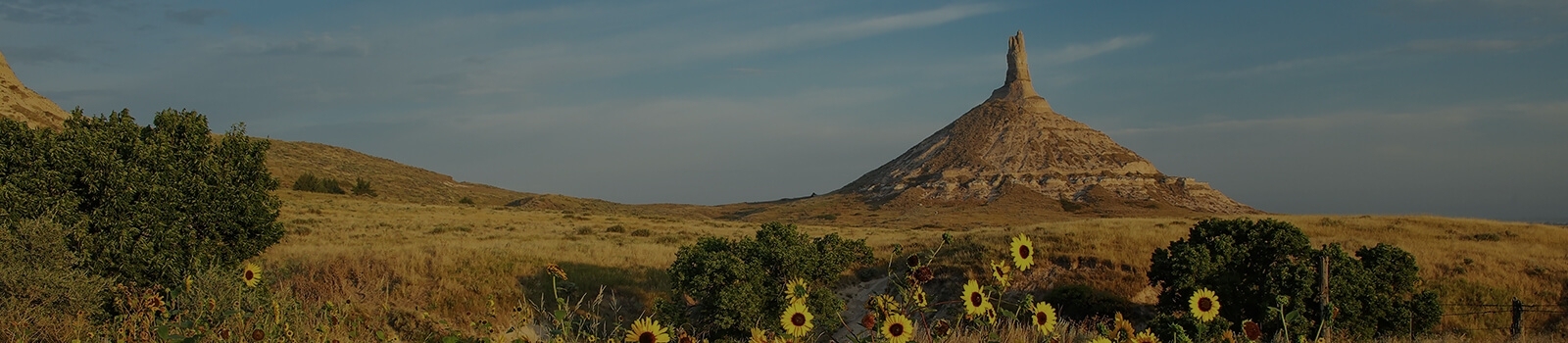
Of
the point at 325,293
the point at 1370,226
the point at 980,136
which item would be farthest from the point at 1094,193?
the point at 325,293

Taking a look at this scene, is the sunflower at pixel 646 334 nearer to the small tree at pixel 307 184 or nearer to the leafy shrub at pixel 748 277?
the leafy shrub at pixel 748 277

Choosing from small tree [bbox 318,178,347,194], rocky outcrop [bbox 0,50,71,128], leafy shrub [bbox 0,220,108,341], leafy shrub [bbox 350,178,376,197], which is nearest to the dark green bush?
leafy shrub [bbox 0,220,108,341]

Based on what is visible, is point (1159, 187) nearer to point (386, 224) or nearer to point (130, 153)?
point (386, 224)

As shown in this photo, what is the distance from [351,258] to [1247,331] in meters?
20.2

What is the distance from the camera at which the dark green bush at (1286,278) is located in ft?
52.6

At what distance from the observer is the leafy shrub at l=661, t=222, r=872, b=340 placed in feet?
52.2

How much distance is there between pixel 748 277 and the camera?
16.6m

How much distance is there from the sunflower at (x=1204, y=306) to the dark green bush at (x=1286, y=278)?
12256 mm

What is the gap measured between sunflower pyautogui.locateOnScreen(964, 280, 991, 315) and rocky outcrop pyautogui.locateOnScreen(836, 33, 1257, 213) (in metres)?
92.5

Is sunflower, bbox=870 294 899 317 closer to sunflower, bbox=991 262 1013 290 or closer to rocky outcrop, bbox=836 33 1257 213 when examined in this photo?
sunflower, bbox=991 262 1013 290

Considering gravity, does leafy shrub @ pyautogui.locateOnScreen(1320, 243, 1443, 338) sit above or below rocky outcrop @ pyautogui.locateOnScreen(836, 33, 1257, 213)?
below

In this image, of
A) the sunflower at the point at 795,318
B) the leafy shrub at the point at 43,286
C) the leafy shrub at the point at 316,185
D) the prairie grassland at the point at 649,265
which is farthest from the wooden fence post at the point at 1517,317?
the leafy shrub at the point at 316,185

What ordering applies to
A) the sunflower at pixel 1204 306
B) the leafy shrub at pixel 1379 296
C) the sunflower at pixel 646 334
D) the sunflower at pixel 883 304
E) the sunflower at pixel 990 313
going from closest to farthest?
the sunflower at pixel 646 334 → the sunflower at pixel 883 304 → the sunflower at pixel 990 313 → the sunflower at pixel 1204 306 → the leafy shrub at pixel 1379 296

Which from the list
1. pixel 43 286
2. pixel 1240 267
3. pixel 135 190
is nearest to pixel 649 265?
pixel 135 190
